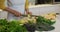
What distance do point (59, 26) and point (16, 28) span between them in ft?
1.18

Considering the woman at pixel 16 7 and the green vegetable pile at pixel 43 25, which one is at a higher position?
the woman at pixel 16 7

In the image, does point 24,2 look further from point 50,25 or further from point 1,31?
point 1,31

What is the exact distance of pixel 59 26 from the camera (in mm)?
853

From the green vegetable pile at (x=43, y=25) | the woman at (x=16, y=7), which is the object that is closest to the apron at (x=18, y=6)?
the woman at (x=16, y=7)

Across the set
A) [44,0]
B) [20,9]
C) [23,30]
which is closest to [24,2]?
[20,9]

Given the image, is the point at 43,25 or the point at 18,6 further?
the point at 18,6

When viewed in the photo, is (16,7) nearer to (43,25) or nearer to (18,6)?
(18,6)

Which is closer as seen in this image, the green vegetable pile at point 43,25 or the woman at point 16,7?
the green vegetable pile at point 43,25

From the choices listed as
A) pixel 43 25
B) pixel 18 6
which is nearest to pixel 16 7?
pixel 18 6

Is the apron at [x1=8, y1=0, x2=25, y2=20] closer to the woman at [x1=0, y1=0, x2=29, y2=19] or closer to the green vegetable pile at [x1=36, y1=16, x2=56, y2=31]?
the woman at [x1=0, y1=0, x2=29, y2=19]

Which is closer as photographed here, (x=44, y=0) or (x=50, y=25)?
(x=50, y=25)

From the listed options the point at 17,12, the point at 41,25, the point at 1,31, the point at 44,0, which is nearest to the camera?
the point at 1,31

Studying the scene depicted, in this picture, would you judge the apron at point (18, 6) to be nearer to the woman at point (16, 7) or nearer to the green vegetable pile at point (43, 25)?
the woman at point (16, 7)

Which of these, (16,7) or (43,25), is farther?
(16,7)
